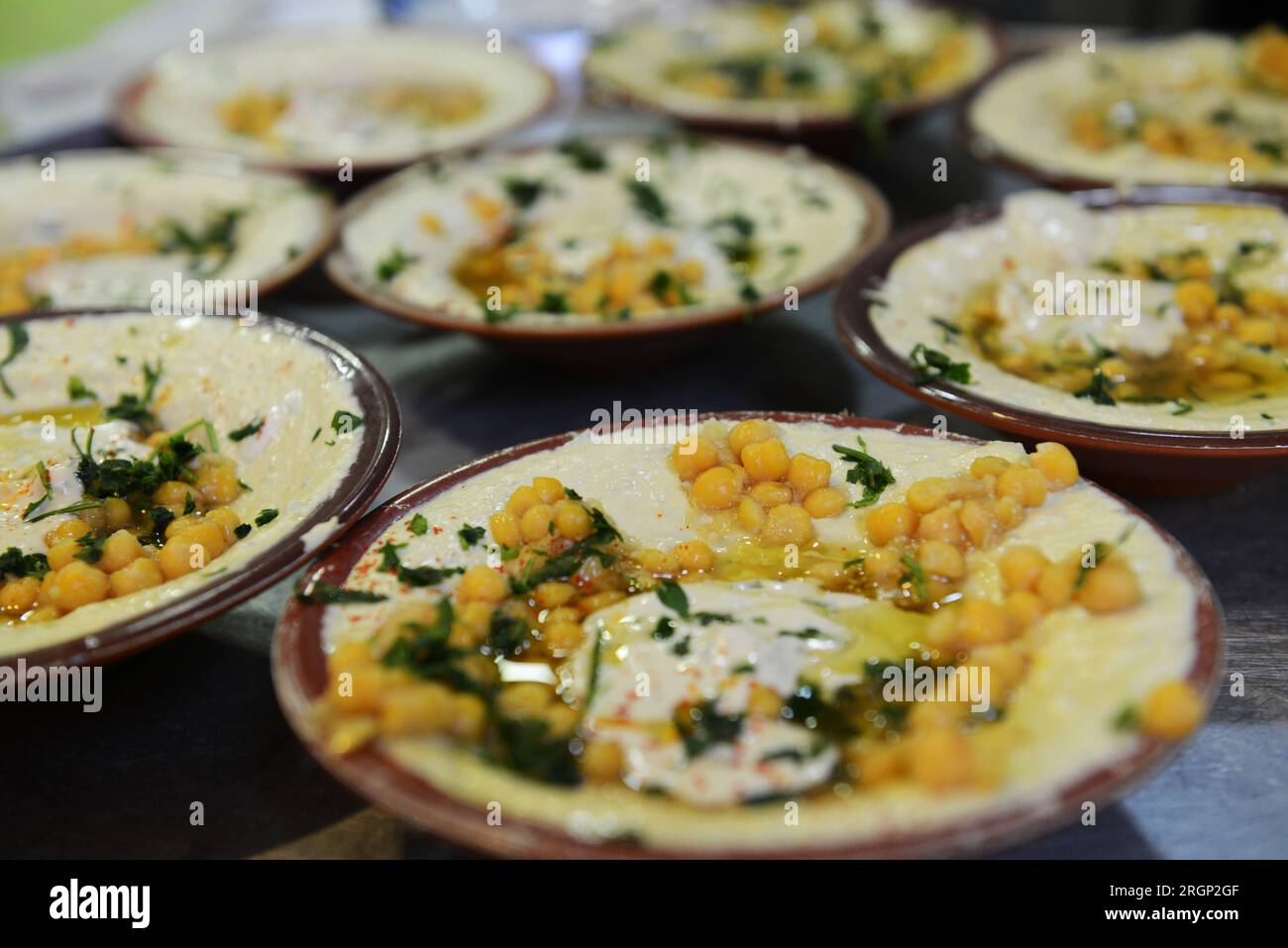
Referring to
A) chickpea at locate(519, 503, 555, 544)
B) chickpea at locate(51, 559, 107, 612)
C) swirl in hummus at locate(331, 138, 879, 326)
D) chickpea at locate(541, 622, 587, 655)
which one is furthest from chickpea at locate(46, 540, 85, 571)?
swirl in hummus at locate(331, 138, 879, 326)

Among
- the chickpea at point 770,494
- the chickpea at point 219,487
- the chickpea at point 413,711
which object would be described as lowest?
the chickpea at point 219,487

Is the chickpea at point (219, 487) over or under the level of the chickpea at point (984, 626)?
under

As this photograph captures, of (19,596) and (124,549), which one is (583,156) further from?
(19,596)

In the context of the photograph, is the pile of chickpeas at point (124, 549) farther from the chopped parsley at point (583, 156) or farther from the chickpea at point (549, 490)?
the chopped parsley at point (583, 156)

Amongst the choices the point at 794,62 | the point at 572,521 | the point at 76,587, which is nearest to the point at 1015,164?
the point at 794,62

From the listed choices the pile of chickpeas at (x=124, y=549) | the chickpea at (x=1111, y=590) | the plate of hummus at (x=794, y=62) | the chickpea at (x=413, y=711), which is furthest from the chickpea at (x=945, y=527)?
the plate of hummus at (x=794, y=62)

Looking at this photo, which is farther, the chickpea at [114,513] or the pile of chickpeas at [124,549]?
the chickpea at [114,513]
